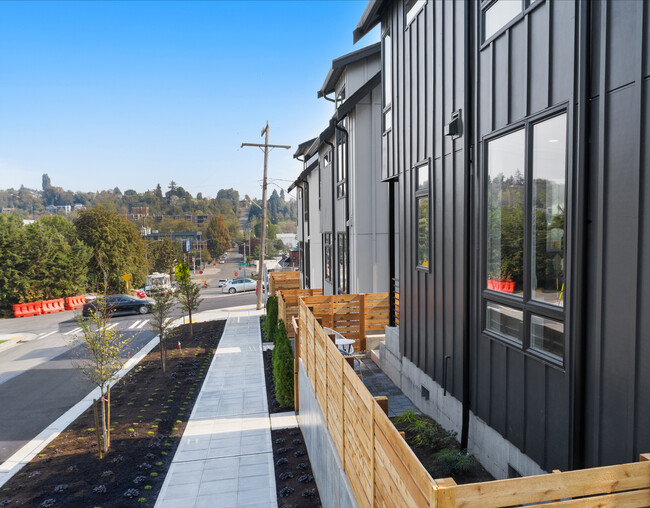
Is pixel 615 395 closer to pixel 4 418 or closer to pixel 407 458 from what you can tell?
pixel 407 458

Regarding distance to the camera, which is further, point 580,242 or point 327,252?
point 327,252

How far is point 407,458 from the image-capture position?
2.45 m

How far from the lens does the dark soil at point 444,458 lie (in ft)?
17.2

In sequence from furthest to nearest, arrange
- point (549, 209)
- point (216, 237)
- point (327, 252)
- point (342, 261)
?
point (216, 237) → point (327, 252) → point (342, 261) → point (549, 209)

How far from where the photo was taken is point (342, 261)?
583 inches

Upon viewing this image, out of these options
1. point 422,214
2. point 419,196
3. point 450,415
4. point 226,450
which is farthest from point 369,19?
point 226,450

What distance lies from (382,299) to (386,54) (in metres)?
6.10

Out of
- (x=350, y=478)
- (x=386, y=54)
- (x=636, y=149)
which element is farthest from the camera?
(x=386, y=54)

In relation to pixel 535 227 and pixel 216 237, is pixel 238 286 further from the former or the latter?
pixel 216 237

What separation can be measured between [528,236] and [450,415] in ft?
10.2

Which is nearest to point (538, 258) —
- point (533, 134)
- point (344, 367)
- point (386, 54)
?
point (533, 134)

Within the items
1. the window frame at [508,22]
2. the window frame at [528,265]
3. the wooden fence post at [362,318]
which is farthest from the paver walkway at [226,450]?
the window frame at [508,22]

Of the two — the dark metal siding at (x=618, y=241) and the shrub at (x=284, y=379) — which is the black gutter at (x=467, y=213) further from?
the shrub at (x=284, y=379)

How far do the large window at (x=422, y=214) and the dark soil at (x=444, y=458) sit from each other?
265cm
